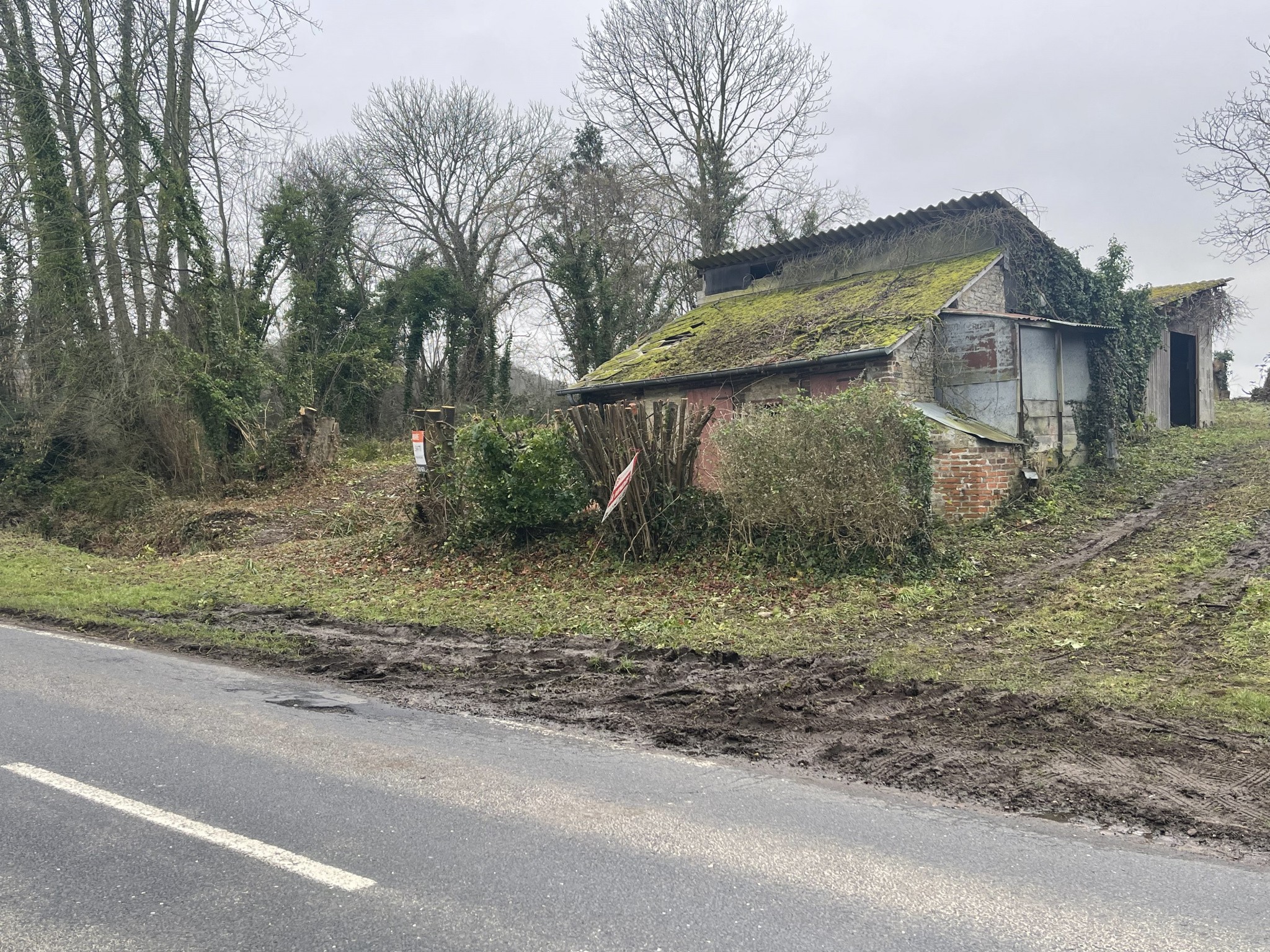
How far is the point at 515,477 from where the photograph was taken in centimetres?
1313

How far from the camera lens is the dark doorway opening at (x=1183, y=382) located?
22594 millimetres

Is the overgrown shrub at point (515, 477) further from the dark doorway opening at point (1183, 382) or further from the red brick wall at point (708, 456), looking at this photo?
the dark doorway opening at point (1183, 382)

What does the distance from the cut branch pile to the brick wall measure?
13.3 ft

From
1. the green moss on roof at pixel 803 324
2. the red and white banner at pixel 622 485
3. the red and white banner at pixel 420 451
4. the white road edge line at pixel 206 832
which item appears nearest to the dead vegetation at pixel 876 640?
the red and white banner at pixel 622 485

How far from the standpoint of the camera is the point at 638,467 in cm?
1245

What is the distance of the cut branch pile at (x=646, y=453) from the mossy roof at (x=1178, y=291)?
14.6 metres

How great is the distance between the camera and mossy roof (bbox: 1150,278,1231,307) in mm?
21547

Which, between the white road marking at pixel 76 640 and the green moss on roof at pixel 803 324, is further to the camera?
the green moss on roof at pixel 803 324

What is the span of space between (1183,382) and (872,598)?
17311 millimetres

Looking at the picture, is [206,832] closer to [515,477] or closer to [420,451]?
[515,477]

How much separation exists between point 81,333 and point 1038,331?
825 inches

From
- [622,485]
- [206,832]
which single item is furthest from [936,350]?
[206,832]

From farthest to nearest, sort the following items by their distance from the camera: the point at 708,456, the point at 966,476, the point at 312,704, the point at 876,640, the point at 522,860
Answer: the point at 966,476, the point at 708,456, the point at 876,640, the point at 312,704, the point at 522,860

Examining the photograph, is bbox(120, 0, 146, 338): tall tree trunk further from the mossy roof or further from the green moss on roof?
the mossy roof
